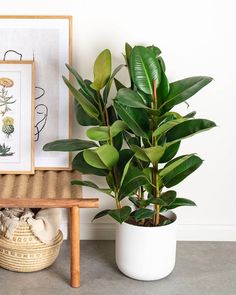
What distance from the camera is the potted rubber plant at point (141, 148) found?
1843 mm

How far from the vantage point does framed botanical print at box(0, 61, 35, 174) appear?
83.5 inches

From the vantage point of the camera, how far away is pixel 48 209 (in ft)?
6.84

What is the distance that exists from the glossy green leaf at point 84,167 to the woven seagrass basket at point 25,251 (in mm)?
280

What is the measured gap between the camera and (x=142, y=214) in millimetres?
1960

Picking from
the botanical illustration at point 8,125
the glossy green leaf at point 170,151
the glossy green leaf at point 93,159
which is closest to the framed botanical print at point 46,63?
the botanical illustration at point 8,125

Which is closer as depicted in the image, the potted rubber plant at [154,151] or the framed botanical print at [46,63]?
the potted rubber plant at [154,151]

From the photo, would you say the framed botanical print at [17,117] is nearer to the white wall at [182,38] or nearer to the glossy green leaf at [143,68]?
the white wall at [182,38]

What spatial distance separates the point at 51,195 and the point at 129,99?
0.45 metres

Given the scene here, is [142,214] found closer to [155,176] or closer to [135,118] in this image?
[155,176]

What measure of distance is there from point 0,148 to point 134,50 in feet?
2.25

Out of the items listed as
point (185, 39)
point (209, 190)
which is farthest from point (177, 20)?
point (209, 190)

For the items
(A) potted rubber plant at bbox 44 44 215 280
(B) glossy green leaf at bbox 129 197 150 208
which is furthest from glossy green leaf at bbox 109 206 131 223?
(B) glossy green leaf at bbox 129 197 150 208

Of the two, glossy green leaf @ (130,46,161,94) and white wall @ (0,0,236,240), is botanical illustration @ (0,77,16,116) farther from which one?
glossy green leaf @ (130,46,161,94)

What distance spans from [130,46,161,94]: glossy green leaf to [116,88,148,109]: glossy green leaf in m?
0.04
